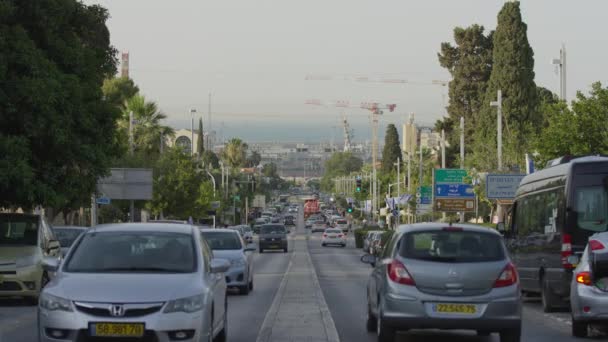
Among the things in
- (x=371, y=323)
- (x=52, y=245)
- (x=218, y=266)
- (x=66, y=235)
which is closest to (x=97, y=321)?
(x=218, y=266)

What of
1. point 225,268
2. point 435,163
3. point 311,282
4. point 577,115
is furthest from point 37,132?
point 435,163

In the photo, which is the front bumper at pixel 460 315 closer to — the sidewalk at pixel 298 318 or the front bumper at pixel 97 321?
the sidewalk at pixel 298 318

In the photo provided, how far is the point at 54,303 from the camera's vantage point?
1181cm

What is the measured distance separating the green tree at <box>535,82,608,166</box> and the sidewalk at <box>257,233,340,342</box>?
15172 mm

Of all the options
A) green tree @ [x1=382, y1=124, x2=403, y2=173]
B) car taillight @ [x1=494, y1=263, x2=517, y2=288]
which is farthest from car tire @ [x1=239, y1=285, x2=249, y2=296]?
green tree @ [x1=382, y1=124, x2=403, y2=173]

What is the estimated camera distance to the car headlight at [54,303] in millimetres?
11688

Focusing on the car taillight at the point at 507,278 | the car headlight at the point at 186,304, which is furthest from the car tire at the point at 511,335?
the car headlight at the point at 186,304

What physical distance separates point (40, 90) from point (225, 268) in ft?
52.1

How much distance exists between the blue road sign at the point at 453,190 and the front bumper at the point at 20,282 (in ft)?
143

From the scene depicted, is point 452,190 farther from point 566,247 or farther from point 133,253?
point 133,253

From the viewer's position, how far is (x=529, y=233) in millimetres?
25375

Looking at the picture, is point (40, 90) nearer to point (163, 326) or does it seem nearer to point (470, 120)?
point (163, 326)

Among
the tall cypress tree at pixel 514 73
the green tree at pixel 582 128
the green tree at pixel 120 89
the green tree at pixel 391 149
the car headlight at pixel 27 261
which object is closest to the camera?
the car headlight at pixel 27 261

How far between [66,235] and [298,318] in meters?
15.4
